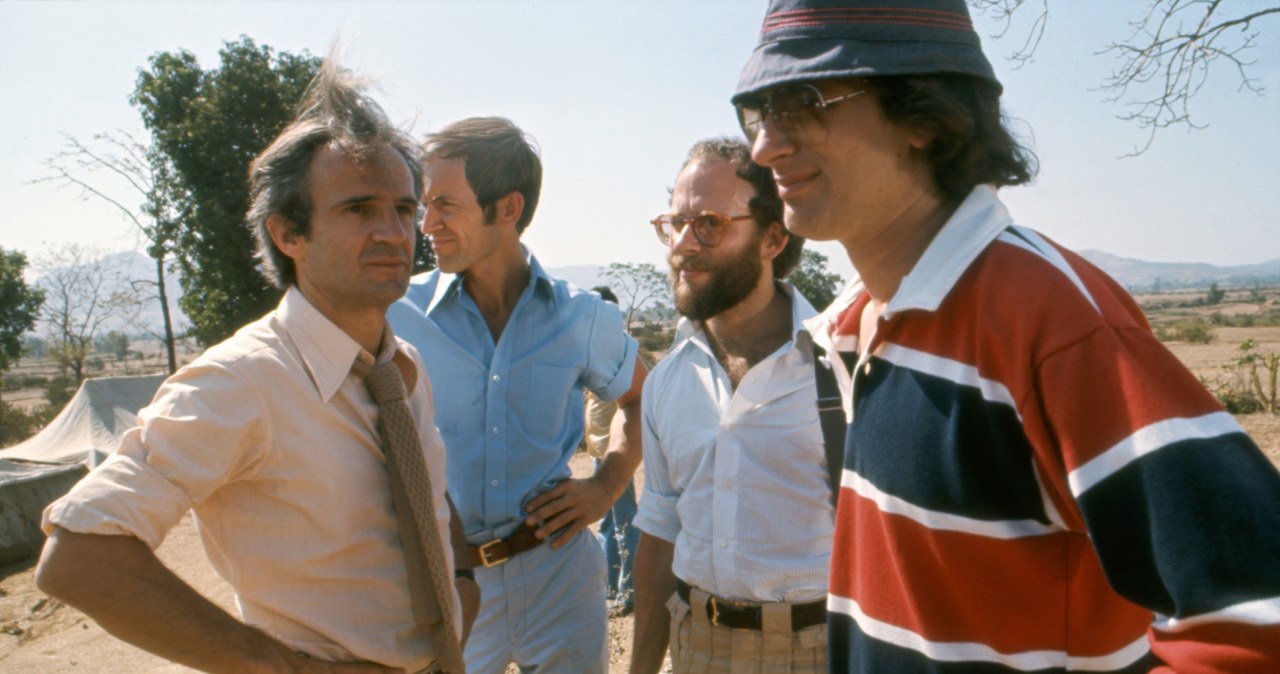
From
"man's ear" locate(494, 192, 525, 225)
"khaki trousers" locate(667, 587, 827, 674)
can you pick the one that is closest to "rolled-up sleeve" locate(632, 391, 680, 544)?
"khaki trousers" locate(667, 587, 827, 674)

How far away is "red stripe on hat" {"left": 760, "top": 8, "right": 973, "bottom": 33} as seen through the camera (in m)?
1.36

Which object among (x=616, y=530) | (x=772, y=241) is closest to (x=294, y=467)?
(x=772, y=241)

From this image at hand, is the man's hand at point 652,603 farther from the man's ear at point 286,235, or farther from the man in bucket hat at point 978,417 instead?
the man's ear at point 286,235

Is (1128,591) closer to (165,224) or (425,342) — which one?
(425,342)

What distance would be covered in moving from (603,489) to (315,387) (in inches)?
58.8

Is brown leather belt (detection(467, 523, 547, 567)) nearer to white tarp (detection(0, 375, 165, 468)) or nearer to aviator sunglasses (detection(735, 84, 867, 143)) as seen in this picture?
aviator sunglasses (detection(735, 84, 867, 143))

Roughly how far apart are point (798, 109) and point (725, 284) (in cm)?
129

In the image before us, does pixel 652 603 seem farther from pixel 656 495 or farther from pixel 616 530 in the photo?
pixel 616 530

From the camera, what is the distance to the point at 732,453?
243cm

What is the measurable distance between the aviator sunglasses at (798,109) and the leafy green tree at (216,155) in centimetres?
2283

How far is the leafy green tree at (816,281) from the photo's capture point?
2841 centimetres

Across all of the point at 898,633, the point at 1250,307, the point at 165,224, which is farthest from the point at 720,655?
the point at 1250,307

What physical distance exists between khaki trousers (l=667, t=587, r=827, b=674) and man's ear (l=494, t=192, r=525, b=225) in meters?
1.61

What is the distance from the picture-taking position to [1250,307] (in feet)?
260
